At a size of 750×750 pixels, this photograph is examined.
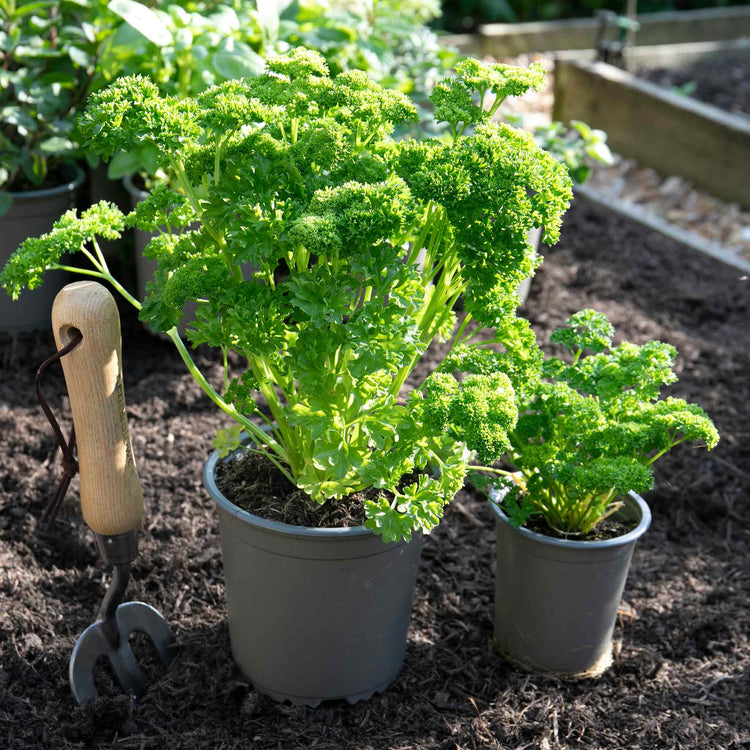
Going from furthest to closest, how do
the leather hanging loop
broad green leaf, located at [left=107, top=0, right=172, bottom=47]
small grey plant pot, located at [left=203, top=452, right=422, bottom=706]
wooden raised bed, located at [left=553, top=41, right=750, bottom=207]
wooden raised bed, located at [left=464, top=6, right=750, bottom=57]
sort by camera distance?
1. wooden raised bed, located at [left=464, top=6, right=750, bottom=57]
2. wooden raised bed, located at [left=553, top=41, right=750, bottom=207]
3. broad green leaf, located at [left=107, top=0, right=172, bottom=47]
4. small grey plant pot, located at [left=203, top=452, right=422, bottom=706]
5. the leather hanging loop

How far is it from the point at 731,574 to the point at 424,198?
1.48 meters

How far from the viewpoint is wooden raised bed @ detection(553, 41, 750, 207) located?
4484 millimetres

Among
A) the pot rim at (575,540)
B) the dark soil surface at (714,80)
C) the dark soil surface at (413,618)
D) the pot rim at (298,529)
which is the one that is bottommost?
the dark soil surface at (413,618)

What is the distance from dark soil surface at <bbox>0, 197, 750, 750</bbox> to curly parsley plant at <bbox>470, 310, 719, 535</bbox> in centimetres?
38

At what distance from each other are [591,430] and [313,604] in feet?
2.13

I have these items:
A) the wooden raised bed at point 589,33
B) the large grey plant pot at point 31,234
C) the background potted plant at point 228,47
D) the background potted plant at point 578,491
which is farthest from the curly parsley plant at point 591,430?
the wooden raised bed at point 589,33

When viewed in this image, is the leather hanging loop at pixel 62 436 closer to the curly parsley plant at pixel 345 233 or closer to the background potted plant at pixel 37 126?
the curly parsley plant at pixel 345 233

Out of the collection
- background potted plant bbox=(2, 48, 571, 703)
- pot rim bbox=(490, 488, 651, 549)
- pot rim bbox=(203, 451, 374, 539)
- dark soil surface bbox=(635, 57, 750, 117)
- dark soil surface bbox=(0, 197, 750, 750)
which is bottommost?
dark soil surface bbox=(0, 197, 750, 750)

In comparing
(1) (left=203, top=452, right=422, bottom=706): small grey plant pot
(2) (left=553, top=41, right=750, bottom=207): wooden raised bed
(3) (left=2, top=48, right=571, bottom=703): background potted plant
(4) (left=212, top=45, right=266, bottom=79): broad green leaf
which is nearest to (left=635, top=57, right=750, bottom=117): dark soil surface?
(2) (left=553, top=41, right=750, bottom=207): wooden raised bed

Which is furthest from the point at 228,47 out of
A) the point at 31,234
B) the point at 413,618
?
the point at 413,618

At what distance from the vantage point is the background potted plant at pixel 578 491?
185cm

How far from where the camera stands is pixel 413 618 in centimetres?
224

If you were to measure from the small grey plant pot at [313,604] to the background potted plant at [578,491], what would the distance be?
261 millimetres

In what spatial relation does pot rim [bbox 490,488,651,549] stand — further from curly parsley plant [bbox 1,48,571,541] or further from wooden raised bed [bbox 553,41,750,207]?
wooden raised bed [bbox 553,41,750,207]
